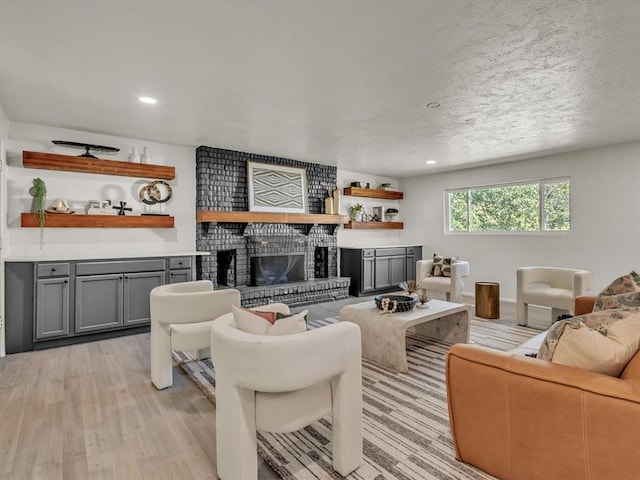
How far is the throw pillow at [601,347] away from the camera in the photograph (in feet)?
4.55

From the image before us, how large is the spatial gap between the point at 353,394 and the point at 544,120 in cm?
368

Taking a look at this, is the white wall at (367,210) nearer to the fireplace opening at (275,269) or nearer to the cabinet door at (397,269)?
the cabinet door at (397,269)

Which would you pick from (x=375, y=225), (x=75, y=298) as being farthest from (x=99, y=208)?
(x=375, y=225)

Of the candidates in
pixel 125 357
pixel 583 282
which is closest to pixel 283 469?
pixel 125 357

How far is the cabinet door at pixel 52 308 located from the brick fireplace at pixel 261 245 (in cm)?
164

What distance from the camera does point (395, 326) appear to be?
2.94m

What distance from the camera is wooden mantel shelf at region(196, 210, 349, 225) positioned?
4820 millimetres

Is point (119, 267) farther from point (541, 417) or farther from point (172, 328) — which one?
point (541, 417)

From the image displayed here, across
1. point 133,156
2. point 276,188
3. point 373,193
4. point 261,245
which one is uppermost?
point 133,156

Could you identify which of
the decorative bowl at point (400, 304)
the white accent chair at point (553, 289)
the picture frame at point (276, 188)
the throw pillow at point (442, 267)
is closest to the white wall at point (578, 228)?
the white accent chair at point (553, 289)

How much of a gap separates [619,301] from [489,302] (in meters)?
2.57

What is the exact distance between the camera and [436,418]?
86.9 inches

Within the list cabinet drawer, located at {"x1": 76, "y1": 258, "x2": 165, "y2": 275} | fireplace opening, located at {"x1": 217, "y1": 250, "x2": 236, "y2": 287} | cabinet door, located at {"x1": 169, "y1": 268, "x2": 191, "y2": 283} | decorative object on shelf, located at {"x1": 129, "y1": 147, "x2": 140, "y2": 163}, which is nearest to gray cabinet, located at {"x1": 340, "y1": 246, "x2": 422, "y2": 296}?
fireplace opening, located at {"x1": 217, "y1": 250, "x2": 236, "y2": 287}

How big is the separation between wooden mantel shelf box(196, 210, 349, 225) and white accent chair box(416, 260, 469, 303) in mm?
1683
